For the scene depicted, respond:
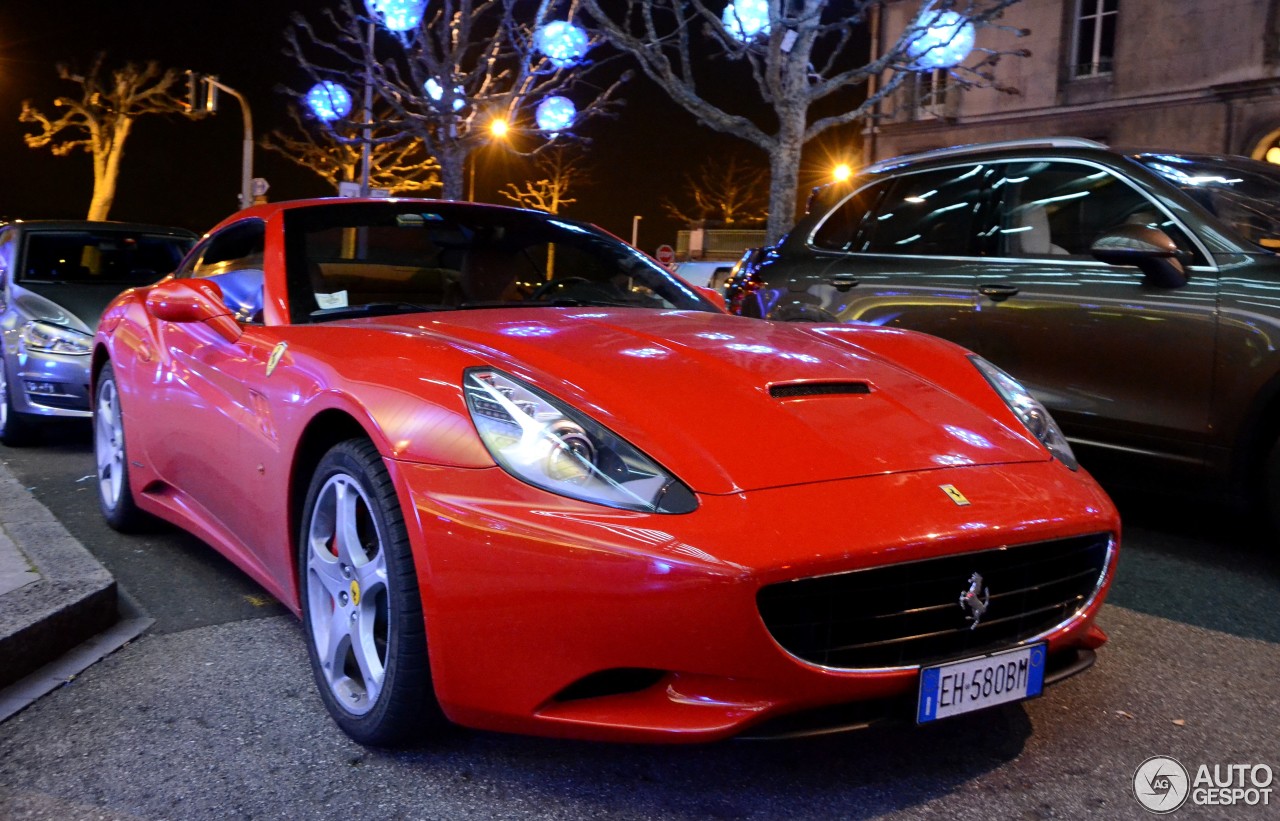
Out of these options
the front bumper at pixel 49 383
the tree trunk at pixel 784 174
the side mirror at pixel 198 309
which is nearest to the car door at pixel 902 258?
the side mirror at pixel 198 309

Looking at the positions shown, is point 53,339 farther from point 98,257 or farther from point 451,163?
point 451,163

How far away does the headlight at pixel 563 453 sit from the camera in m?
2.20

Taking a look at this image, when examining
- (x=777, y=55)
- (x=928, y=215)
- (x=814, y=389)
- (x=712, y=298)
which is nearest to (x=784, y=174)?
(x=777, y=55)

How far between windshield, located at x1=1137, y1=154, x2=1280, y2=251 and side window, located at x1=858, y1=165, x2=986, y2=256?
79 centimetres

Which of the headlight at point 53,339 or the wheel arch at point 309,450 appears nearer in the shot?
the wheel arch at point 309,450

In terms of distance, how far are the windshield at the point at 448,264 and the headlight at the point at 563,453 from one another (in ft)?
3.23

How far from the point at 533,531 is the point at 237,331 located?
5.21 feet

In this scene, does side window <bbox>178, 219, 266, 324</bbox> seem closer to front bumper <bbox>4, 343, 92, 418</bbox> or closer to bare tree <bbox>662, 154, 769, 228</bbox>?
front bumper <bbox>4, 343, 92, 418</bbox>

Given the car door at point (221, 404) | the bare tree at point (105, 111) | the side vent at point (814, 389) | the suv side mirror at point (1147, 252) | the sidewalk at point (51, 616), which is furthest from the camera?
the bare tree at point (105, 111)

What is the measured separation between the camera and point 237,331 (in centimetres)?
334

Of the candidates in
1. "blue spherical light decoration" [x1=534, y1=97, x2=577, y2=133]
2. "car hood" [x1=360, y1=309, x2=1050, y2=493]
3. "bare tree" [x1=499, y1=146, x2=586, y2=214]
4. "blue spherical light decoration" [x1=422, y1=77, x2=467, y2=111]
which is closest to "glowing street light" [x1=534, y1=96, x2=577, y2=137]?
"blue spherical light decoration" [x1=534, y1=97, x2=577, y2=133]

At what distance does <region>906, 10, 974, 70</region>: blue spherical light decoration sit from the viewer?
44.5ft

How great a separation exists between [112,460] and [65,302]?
2.97 metres

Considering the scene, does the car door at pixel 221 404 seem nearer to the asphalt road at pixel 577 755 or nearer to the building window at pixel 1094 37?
the asphalt road at pixel 577 755
